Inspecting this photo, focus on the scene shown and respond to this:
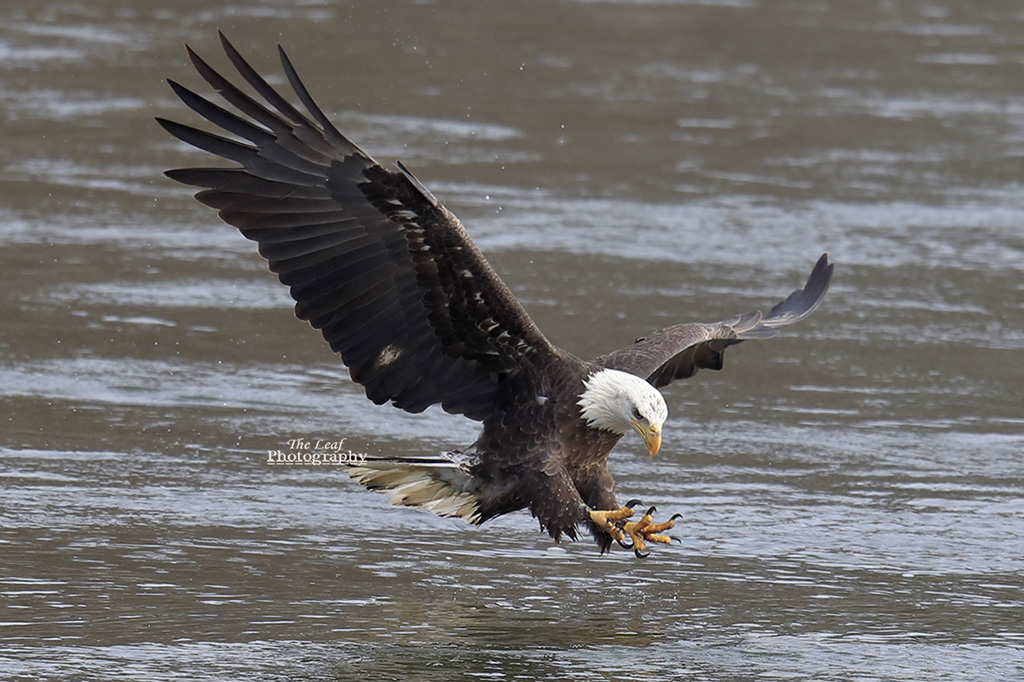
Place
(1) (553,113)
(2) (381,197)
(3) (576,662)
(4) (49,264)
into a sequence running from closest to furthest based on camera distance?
(3) (576,662)
(2) (381,197)
(4) (49,264)
(1) (553,113)

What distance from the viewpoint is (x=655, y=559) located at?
16.2 ft

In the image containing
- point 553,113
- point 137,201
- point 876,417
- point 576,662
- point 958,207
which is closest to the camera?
point 576,662

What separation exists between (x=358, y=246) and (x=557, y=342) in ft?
6.63

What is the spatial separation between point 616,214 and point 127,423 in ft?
11.1

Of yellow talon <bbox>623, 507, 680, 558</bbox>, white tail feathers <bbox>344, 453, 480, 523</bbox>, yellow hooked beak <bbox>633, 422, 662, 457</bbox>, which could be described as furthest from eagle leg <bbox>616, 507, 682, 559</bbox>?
white tail feathers <bbox>344, 453, 480, 523</bbox>

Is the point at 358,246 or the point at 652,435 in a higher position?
the point at 358,246

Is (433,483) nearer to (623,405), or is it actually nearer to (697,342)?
(623,405)

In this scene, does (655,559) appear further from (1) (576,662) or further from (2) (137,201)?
(2) (137,201)

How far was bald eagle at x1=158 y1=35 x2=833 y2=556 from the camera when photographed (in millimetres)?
4684

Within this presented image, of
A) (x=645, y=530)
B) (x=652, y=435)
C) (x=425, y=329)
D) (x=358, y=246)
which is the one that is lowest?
(x=645, y=530)

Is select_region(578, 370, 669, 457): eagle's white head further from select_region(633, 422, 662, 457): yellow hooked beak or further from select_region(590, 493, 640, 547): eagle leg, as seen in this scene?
select_region(590, 493, 640, 547): eagle leg

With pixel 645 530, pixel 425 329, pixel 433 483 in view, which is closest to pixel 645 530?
pixel 645 530

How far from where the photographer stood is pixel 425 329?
16.3 feet

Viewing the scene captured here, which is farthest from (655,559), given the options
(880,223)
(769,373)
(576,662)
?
(880,223)
